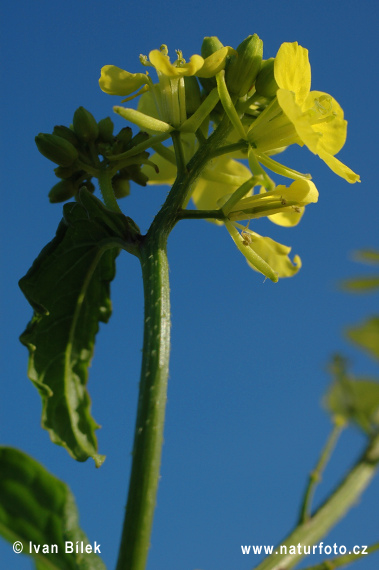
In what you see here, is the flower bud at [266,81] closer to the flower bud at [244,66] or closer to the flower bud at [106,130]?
the flower bud at [244,66]

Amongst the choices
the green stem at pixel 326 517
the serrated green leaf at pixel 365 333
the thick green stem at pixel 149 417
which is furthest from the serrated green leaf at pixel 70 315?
the serrated green leaf at pixel 365 333

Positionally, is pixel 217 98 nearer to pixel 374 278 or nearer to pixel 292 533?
pixel 374 278

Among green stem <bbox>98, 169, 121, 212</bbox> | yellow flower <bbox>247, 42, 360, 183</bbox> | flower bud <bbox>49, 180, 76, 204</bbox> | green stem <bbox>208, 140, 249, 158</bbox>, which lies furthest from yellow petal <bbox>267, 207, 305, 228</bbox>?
flower bud <bbox>49, 180, 76, 204</bbox>

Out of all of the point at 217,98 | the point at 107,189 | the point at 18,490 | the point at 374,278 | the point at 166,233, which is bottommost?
the point at 18,490

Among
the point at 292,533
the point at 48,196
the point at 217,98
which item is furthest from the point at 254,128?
the point at 292,533

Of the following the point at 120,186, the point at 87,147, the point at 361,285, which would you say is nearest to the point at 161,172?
the point at 120,186

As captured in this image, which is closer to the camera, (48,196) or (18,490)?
(18,490)

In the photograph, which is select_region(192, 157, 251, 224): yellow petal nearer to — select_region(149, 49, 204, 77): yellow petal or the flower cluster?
the flower cluster
